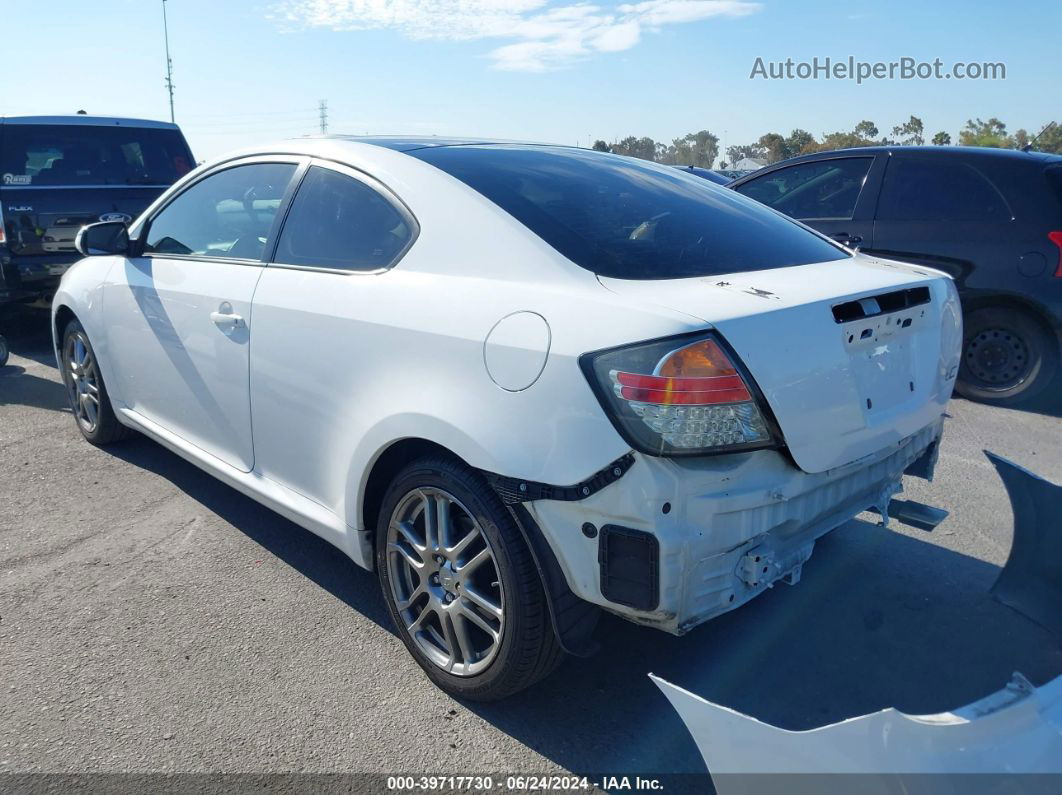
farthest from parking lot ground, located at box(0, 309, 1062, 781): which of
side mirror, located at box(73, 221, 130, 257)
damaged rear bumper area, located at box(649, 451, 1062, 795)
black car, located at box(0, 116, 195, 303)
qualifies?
black car, located at box(0, 116, 195, 303)

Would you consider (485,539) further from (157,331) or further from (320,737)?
(157,331)

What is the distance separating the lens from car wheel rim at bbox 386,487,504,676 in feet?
8.24

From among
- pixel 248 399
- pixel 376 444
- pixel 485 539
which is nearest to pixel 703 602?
pixel 485 539

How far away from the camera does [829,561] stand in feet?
11.8

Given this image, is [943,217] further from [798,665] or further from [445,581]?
[445,581]

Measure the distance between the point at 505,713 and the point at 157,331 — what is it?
2.37 meters

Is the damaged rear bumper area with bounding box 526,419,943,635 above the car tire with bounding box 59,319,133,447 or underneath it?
above

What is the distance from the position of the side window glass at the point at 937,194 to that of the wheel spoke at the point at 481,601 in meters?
5.03

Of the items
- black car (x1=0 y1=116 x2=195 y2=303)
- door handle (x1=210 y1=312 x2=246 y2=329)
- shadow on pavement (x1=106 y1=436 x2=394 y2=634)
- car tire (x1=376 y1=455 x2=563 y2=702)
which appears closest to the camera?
car tire (x1=376 y1=455 x2=563 y2=702)

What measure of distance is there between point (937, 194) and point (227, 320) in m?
5.11

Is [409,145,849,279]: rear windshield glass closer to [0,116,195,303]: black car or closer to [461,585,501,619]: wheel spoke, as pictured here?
[461,585,501,619]: wheel spoke

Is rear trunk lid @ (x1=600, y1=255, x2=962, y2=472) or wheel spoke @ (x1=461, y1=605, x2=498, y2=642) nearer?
rear trunk lid @ (x1=600, y1=255, x2=962, y2=472)

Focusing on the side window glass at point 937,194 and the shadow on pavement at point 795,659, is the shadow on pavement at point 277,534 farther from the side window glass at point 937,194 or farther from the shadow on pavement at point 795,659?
the side window glass at point 937,194

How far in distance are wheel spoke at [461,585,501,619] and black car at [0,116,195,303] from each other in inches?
240
